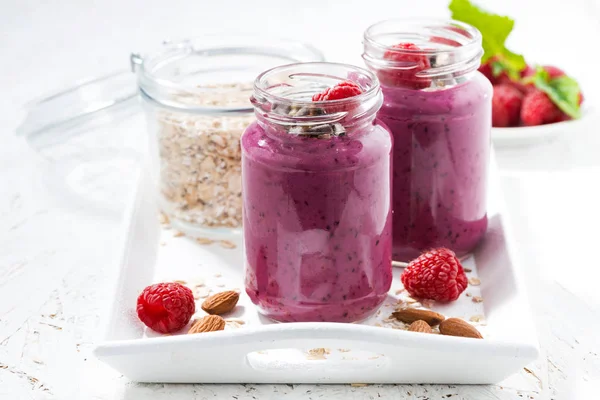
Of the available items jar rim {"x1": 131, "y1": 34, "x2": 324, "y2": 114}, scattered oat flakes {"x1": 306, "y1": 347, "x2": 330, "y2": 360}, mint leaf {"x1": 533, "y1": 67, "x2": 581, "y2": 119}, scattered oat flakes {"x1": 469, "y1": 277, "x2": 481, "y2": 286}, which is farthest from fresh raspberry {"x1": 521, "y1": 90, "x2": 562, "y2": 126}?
scattered oat flakes {"x1": 306, "y1": 347, "x2": 330, "y2": 360}

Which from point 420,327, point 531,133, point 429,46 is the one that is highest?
point 429,46

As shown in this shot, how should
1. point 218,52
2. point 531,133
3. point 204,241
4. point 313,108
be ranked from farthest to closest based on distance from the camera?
point 531,133, point 218,52, point 204,241, point 313,108

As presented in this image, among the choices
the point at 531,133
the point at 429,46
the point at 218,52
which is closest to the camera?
the point at 429,46

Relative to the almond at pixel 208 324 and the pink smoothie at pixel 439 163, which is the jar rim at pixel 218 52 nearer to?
the pink smoothie at pixel 439 163

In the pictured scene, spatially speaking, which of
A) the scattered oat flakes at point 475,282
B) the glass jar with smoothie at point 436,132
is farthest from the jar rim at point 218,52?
the scattered oat flakes at point 475,282

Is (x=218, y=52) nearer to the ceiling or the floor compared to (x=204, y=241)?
nearer to the ceiling

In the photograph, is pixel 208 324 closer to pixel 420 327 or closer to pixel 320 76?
pixel 420 327

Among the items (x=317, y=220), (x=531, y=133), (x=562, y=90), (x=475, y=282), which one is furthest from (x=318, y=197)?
(x=562, y=90)

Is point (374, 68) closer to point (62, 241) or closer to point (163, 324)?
point (163, 324)
